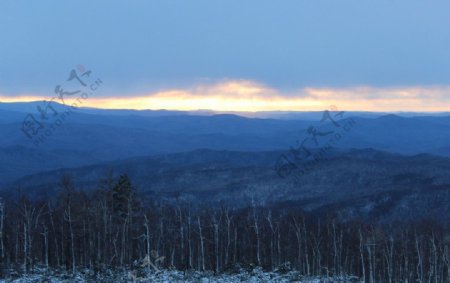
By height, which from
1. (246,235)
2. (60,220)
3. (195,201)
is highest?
(60,220)

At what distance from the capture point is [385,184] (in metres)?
196

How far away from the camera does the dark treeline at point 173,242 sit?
207ft

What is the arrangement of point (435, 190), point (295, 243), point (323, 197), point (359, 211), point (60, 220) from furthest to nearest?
1. point (323, 197)
2. point (435, 190)
3. point (359, 211)
4. point (295, 243)
5. point (60, 220)

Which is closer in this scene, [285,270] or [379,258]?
[285,270]

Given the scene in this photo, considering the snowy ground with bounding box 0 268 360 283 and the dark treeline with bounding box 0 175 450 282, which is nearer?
the snowy ground with bounding box 0 268 360 283

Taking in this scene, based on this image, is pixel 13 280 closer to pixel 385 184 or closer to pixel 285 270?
pixel 285 270

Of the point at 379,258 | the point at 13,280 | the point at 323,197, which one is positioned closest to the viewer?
the point at 13,280

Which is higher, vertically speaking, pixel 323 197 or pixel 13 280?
pixel 13 280

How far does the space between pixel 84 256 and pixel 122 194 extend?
8.97 metres

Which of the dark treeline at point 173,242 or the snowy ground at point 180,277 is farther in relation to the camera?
the dark treeline at point 173,242

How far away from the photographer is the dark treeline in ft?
207

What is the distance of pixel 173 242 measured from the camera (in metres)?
73.7

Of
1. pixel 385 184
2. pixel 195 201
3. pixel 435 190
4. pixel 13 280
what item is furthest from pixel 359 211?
Answer: pixel 13 280

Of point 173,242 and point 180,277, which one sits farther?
point 173,242
